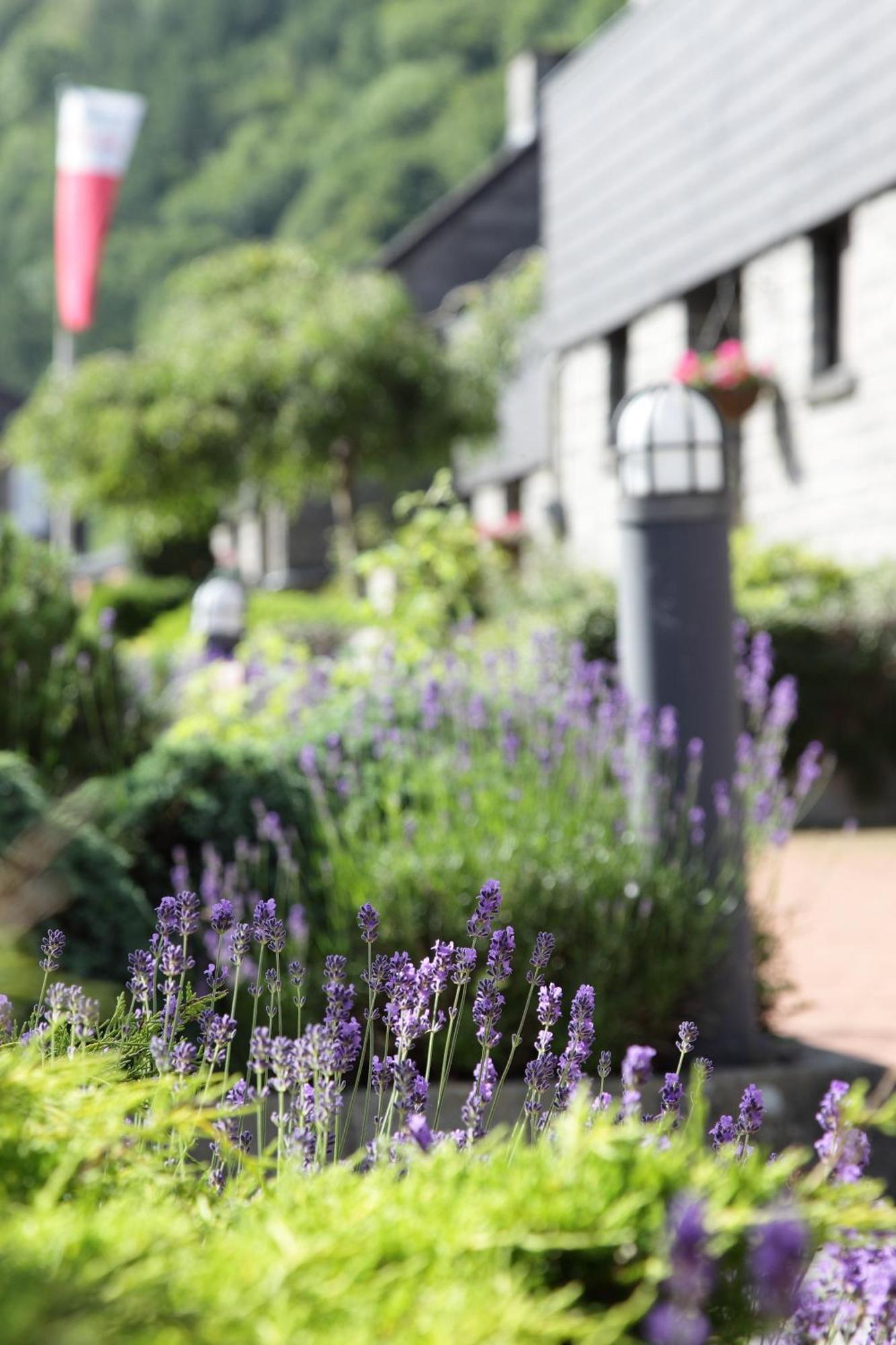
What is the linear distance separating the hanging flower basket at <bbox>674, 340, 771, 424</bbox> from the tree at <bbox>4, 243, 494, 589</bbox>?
7.82 metres

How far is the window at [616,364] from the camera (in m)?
17.8

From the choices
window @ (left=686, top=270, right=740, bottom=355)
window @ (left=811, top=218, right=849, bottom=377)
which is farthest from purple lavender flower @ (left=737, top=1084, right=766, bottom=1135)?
window @ (left=686, top=270, right=740, bottom=355)

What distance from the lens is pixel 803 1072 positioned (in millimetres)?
4145

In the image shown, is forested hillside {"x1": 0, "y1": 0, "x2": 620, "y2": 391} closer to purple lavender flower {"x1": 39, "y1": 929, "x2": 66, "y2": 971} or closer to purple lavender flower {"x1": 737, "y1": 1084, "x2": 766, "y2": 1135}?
purple lavender flower {"x1": 39, "y1": 929, "x2": 66, "y2": 971}

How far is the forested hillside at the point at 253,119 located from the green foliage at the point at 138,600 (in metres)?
26.3

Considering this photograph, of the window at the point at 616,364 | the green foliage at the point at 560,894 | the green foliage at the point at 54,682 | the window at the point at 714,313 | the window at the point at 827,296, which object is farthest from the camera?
the window at the point at 616,364

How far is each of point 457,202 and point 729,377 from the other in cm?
2231

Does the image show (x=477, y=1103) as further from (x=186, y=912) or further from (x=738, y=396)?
(x=738, y=396)

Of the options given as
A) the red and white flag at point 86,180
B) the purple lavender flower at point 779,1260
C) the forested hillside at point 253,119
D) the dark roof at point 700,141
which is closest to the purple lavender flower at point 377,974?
the purple lavender flower at point 779,1260

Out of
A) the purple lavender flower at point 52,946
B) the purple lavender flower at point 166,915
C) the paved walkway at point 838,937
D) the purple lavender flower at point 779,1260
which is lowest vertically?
the paved walkway at point 838,937

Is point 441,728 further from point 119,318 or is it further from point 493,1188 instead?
point 119,318

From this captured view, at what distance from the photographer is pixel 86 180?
23.5 meters

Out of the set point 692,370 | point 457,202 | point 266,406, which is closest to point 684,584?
point 692,370

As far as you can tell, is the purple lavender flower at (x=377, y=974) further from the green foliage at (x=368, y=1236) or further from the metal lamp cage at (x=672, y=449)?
the metal lamp cage at (x=672, y=449)
